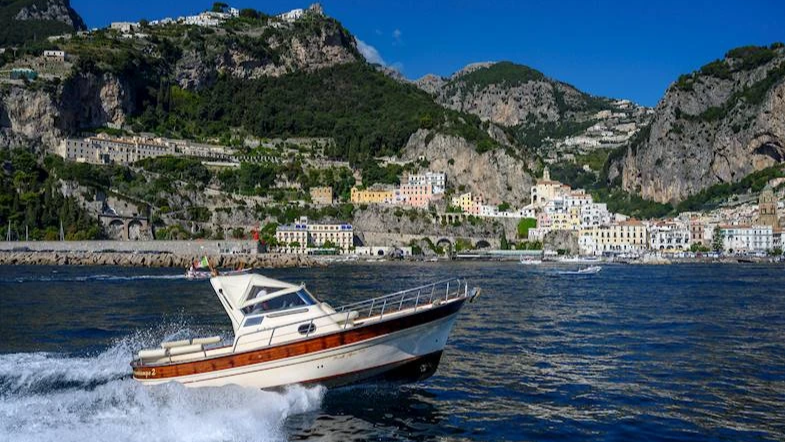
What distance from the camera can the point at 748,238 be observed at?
129 meters

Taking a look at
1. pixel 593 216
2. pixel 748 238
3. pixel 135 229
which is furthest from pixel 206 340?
pixel 748 238

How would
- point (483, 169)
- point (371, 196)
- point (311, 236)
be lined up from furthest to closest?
point (483, 169) → point (371, 196) → point (311, 236)

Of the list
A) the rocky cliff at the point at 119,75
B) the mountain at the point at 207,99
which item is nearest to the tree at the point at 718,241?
the mountain at the point at 207,99

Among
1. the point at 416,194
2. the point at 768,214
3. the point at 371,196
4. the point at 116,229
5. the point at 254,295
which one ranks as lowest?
the point at 254,295

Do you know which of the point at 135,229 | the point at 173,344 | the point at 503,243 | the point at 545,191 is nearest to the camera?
the point at 173,344

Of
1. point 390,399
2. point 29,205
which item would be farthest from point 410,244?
point 390,399

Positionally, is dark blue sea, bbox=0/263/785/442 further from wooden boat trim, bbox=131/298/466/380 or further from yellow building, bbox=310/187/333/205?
yellow building, bbox=310/187/333/205

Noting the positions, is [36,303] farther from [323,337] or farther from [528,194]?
[528,194]

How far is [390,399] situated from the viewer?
16.4 meters

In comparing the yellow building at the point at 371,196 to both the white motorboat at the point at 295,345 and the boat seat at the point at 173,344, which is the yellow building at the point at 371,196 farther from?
the boat seat at the point at 173,344

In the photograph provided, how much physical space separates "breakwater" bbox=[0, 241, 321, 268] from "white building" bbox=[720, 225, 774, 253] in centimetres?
7759

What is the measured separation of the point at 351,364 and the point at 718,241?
127 metres

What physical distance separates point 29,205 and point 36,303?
79.3m

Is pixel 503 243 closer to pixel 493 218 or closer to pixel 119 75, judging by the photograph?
pixel 493 218
